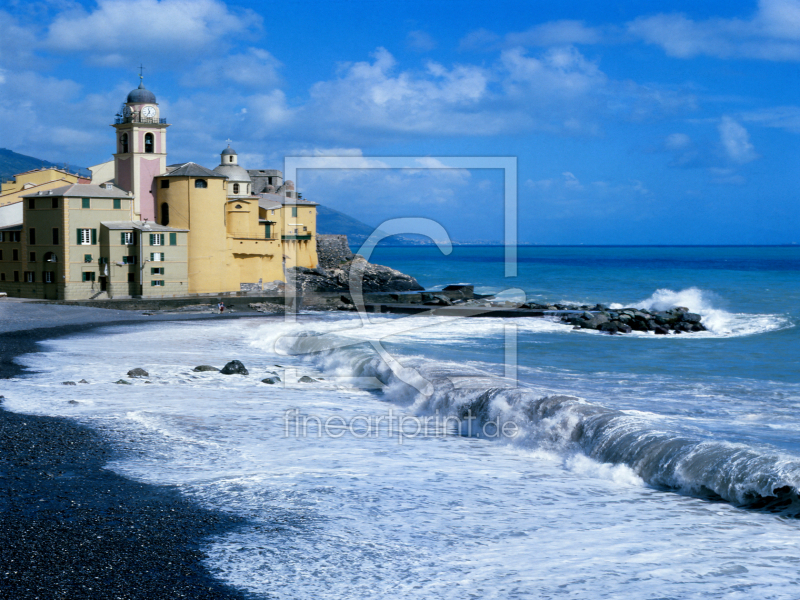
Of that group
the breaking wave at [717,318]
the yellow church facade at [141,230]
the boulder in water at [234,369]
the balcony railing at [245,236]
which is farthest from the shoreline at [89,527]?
the balcony railing at [245,236]

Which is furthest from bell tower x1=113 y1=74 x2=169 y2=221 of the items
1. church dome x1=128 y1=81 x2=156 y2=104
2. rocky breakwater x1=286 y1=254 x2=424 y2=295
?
rocky breakwater x1=286 y1=254 x2=424 y2=295

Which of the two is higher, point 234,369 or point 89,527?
point 234,369

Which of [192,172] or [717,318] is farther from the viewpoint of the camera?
[192,172]

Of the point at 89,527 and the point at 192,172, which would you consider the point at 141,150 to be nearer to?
the point at 192,172

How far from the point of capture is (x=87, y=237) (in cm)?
3781

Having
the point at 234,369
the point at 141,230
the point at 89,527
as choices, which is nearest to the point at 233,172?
the point at 141,230

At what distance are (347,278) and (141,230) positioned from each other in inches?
669

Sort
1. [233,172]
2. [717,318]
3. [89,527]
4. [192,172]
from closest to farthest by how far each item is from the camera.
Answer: [89,527]
[717,318]
[192,172]
[233,172]

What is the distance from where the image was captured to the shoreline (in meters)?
Answer: 5.79

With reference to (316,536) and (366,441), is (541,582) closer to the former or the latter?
(316,536)

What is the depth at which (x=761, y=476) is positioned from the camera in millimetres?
8102

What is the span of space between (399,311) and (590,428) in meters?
27.5

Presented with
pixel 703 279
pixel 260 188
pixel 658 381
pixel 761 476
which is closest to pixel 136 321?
pixel 658 381

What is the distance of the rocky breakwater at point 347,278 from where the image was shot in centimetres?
4912
